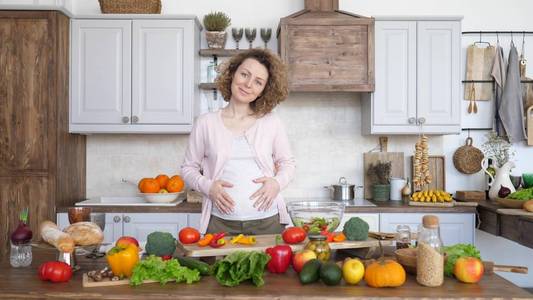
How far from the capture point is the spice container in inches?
74.2

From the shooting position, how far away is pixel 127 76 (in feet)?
13.5

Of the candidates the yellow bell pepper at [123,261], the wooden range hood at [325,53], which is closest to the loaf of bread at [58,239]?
the yellow bell pepper at [123,261]

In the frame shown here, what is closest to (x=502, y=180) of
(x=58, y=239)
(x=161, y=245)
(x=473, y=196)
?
(x=473, y=196)

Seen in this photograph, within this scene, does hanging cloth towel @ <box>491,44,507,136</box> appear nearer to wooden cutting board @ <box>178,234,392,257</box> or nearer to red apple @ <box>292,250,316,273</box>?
wooden cutting board @ <box>178,234,392,257</box>

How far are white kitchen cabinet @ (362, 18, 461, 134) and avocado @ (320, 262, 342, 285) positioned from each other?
2.63 meters

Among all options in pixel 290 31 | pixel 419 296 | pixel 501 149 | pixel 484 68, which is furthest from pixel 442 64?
pixel 419 296

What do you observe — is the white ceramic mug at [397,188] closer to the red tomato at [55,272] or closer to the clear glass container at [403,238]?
the clear glass container at [403,238]

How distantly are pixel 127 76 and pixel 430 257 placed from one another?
302 centimetres

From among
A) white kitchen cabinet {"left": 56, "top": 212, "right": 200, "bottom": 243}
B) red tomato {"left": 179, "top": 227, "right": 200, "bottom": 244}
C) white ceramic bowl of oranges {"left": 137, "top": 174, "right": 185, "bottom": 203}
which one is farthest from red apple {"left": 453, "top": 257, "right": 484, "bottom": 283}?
white ceramic bowl of oranges {"left": 137, "top": 174, "right": 185, "bottom": 203}

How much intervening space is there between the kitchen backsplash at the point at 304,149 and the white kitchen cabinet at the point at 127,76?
0.46 meters

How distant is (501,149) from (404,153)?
750 mm

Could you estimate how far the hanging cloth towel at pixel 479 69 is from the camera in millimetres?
4477

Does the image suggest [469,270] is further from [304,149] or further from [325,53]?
[304,149]

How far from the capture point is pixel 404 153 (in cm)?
457
